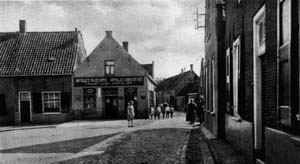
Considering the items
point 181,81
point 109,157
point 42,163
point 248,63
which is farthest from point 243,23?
point 181,81

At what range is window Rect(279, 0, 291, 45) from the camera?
4.12 metres

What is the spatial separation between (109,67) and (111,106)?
314cm

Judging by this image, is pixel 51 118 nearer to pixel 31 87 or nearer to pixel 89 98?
pixel 31 87

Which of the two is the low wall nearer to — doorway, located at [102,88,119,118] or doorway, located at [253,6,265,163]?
doorway, located at [102,88,119,118]

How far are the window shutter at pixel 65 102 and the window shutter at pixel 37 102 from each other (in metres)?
1.57

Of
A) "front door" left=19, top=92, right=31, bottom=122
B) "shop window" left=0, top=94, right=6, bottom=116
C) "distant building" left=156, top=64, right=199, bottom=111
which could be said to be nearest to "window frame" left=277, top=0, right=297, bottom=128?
"front door" left=19, top=92, right=31, bottom=122

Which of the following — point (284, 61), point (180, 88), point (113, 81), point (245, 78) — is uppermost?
point (113, 81)

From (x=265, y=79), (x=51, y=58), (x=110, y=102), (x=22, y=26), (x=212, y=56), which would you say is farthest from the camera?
(x=22, y=26)

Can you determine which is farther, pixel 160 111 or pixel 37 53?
pixel 160 111

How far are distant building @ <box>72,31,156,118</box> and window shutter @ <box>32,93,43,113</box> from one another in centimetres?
254

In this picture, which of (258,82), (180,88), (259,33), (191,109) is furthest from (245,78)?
(180,88)

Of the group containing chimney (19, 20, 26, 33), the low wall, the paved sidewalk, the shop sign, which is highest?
chimney (19, 20, 26, 33)

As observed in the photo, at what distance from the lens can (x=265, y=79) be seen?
595cm

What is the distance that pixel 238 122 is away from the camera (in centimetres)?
815
